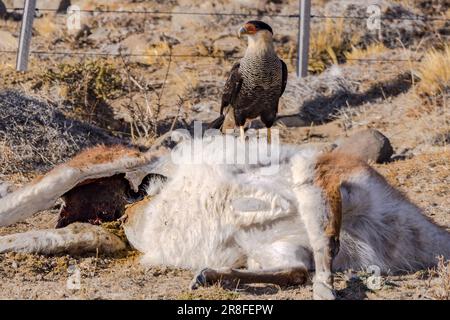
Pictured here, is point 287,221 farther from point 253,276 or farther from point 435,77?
point 435,77

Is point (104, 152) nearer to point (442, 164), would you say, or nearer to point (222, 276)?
point (222, 276)

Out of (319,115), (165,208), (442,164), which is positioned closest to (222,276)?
(165,208)

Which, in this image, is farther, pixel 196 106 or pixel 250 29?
pixel 196 106

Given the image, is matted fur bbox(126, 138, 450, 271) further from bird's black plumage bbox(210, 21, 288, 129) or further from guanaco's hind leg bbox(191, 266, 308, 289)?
bird's black plumage bbox(210, 21, 288, 129)

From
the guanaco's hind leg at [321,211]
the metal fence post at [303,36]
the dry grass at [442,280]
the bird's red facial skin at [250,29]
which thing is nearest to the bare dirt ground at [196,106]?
the dry grass at [442,280]

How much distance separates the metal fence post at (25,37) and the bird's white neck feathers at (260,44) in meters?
3.58

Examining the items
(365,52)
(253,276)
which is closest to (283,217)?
(253,276)

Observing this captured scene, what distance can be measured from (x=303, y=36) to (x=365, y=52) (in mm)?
2051

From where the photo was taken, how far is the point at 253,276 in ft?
13.4

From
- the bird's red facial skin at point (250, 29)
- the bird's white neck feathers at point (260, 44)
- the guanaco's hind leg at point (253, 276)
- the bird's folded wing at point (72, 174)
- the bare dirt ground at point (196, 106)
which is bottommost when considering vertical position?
the bare dirt ground at point (196, 106)

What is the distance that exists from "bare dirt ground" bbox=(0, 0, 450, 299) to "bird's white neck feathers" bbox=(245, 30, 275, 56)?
1178 mm

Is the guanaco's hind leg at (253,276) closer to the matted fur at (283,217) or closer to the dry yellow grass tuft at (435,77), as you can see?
the matted fur at (283,217)

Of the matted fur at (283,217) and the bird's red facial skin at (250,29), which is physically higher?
the bird's red facial skin at (250,29)

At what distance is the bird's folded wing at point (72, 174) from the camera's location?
496cm
